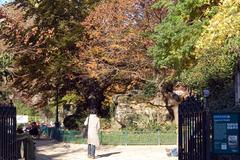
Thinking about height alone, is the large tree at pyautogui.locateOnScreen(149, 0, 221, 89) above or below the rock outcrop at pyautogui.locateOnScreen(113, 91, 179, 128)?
above

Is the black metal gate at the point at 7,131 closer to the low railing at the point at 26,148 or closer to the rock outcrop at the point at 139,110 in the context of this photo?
the low railing at the point at 26,148

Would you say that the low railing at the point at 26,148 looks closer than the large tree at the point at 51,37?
Yes

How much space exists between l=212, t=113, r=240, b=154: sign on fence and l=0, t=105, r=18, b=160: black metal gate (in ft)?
15.5

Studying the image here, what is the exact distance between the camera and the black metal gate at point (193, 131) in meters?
11.2

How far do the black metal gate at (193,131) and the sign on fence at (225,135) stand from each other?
1.21 feet

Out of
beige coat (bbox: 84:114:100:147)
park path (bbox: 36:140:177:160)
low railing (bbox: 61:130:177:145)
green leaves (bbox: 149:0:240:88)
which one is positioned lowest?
park path (bbox: 36:140:177:160)

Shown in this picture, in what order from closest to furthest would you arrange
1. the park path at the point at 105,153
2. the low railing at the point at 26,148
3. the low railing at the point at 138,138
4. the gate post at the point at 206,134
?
the gate post at the point at 206,134, the low railing at the point at 26,148, the park path at the point at 105,153, the low railing at the point at 138,138

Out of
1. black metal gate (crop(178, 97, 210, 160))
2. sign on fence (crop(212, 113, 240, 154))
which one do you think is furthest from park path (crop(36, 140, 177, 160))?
sign on fence (crop(212, 113, 240, 154))

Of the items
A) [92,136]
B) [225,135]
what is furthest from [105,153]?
[225,135]

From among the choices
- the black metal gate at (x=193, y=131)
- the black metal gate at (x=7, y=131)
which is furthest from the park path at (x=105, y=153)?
the black metal gate at (x=193, y=131)

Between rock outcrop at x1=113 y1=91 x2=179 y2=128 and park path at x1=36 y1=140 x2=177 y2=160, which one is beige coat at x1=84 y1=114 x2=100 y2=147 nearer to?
park path at x1=36 y1=140 x2=177 y2=160

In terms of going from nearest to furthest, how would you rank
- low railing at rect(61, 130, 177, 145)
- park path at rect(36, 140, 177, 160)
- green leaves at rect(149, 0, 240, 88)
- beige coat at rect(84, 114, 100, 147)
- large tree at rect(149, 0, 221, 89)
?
green leaves at rect(149, 0, 240, 88) → large tree at rect(149, 0, 221, 89) → beige coat at rect(84, 114, 100, 147) → park path at rect(36, 140, 177, 160) → low railing at rect(61, 130, 177, 145)

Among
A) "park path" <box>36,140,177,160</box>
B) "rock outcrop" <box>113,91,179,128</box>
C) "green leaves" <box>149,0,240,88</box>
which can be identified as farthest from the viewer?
"rock outcrop" <box>113,91,179,128</box>

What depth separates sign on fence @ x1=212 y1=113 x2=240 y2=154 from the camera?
11555 mm
